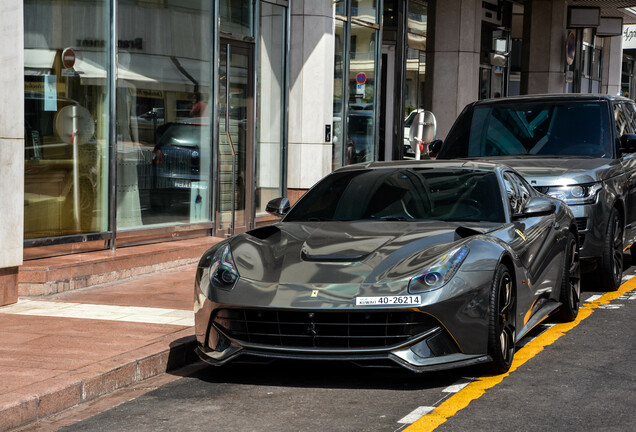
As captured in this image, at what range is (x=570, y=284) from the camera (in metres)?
8.44

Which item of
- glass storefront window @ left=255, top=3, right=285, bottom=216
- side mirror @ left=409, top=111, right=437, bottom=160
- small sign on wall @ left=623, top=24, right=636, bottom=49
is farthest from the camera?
small sign on wall @ left=623, top=24, right=636, bottom=49

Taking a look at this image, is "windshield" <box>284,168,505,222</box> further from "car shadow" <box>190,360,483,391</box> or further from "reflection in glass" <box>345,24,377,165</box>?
"reflection in glass" <box>345,24,377,165</box>

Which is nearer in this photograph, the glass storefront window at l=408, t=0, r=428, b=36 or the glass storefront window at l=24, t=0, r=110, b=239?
the glass storefront window at l=24, t=0, r=110, b=239

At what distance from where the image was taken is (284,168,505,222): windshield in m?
7.29

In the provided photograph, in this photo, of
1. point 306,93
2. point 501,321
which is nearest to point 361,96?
point 306,93

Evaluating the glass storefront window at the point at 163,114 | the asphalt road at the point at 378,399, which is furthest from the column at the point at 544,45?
the asphalt road at the point at 378,399

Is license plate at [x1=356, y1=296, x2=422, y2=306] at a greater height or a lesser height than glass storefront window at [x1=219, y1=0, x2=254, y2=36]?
lesser

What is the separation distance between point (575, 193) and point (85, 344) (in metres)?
5.18

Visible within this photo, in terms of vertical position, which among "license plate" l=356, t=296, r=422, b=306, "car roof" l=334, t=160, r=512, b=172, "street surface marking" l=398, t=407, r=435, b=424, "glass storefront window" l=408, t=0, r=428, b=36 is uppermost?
"glass storefront window" l=408, t=0, r=428, b=36

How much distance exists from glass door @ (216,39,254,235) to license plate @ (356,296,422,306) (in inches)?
309

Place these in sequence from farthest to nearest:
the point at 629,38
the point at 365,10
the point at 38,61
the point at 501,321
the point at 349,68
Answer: the point at 629,38 → the point at 365,10 → the point at 349,68 → the point at 38,61 → the point at 501,321

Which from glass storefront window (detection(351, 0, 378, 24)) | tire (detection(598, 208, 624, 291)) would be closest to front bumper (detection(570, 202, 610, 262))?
tire (detection(598, 208, 624, 291))

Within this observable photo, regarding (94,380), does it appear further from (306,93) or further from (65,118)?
(306,93)

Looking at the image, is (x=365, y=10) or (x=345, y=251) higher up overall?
(x=365, y=10)
